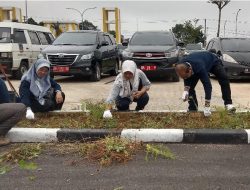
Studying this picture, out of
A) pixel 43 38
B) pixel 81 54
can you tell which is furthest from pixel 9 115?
pixel 43 38

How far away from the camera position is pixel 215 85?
38.1 feet

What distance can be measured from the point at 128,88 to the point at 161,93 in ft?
12.4

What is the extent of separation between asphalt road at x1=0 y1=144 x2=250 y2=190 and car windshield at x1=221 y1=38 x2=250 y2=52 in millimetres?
8481

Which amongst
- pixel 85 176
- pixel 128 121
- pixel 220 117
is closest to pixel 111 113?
pixel 128 121

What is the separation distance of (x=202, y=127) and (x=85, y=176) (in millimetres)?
2022

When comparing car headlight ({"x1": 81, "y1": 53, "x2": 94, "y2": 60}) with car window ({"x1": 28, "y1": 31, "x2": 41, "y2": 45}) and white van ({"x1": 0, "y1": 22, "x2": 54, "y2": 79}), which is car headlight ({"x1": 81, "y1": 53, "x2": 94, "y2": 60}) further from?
car window ({"x1": 28, "y1": 31, "x2": 41, "y2": 45})

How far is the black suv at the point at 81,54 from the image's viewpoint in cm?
1212

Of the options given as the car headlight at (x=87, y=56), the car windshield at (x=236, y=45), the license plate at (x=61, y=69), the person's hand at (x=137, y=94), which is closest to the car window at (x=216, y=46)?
the car windshield at (x=236, y=45)

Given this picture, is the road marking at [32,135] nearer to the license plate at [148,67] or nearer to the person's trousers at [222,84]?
the person's trousers at [222,84]

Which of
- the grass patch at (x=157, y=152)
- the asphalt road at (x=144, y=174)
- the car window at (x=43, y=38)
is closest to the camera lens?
the asphalt road at (x=144, y=174)

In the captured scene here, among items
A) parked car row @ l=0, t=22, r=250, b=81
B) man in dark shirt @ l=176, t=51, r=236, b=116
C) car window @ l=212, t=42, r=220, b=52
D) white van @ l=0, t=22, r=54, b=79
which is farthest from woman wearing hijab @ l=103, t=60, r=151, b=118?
white van @ l=0, t=22, r=54, b=79

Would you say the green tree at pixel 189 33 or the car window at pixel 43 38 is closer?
the car window at pixel 43 38

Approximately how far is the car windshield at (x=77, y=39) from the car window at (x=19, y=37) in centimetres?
137

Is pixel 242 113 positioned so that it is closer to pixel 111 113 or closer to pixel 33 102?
pixel 111 113
